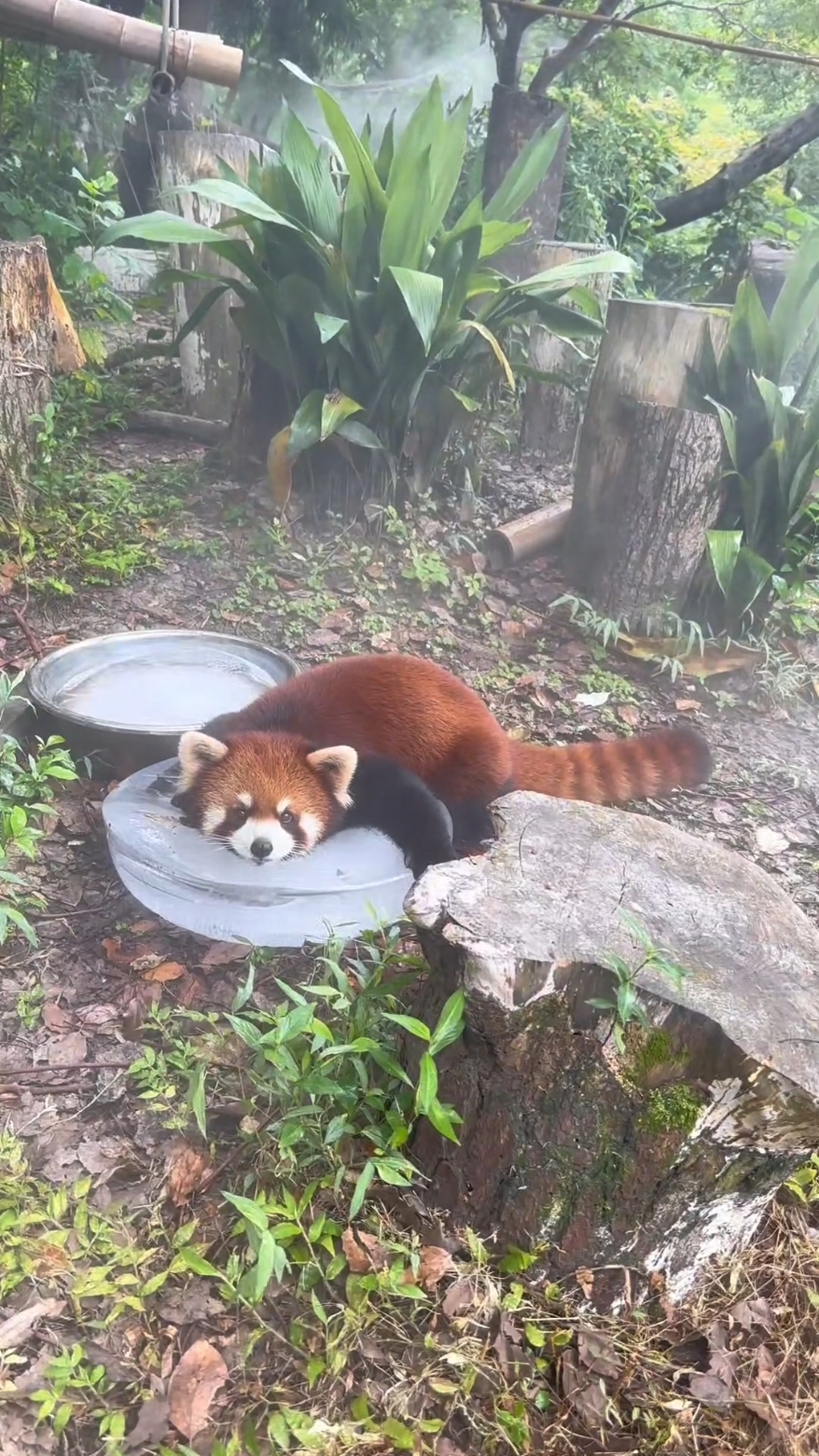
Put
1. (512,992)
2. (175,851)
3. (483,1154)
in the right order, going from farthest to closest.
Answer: (175,851) → (483,1154) → (512,992)

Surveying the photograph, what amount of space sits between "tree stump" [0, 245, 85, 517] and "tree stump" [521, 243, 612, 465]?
1.80 m

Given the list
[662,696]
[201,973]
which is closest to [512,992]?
[201,973]

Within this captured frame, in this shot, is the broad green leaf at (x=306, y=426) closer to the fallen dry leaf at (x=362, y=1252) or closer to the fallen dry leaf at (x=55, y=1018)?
the fallen dry leaf at (x=55, y=1018)

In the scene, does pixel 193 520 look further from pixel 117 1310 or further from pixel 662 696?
pixel 117 1310

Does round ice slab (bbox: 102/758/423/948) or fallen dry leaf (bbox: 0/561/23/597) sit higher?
fallen dry leaf (bbox: 0/561/23/597)

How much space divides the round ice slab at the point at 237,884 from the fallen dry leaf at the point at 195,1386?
635mm

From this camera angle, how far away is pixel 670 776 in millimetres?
2074

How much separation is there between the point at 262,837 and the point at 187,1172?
0.55 m

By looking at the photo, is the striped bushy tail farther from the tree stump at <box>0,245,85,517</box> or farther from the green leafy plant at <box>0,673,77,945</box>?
the tree stump at <box>0,245,85,517</box>

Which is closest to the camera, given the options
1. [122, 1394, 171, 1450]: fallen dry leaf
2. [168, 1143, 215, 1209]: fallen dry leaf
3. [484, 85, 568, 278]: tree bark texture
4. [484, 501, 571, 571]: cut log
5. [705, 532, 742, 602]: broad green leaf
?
[122, 1394, 171, 1450]: fallen dry leaf

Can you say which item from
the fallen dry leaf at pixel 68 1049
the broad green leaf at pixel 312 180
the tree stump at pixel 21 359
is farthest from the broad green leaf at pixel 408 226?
the fallen dry leaf at pixel 68 1049

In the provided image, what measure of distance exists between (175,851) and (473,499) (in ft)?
6.40

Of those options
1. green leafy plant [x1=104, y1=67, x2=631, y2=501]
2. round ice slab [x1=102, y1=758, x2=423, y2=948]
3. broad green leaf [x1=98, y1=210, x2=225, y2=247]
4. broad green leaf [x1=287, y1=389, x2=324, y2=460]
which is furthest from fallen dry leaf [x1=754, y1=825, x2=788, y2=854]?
broad green leaf [x1=98, y1=210, x2=225, y2=247]

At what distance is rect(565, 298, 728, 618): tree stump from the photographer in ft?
9.66
